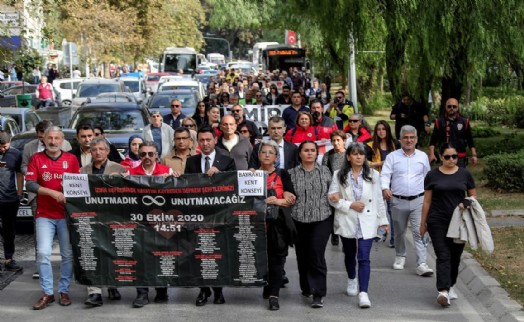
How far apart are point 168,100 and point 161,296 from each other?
20.1m

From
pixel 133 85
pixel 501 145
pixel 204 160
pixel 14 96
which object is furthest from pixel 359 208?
pixel 133 85

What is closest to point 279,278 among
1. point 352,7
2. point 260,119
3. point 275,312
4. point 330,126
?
point 275,312

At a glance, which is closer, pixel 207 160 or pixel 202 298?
pixel 202 298

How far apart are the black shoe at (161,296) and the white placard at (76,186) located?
1278 millimetres

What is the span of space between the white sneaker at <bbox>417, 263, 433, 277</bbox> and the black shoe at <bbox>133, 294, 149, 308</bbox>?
3.27 metres

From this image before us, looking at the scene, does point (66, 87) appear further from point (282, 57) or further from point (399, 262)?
point (399, 262)

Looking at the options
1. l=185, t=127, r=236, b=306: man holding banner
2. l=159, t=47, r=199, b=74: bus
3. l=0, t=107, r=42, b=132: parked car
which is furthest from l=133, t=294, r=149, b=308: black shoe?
l=159, t=47, r=199, b=74: bus

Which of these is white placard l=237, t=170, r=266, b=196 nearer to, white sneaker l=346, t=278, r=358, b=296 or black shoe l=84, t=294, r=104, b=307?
white sneaker l=346, t=278, r=358, b=296

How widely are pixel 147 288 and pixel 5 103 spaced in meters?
28.5

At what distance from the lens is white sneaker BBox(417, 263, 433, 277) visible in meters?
11.2

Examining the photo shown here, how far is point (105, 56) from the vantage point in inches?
2207

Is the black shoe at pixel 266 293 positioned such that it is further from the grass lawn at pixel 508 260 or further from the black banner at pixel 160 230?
the grass lawn at pixel 508 260

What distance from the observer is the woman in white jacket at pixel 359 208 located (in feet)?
31.7

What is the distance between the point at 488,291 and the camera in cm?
1005
